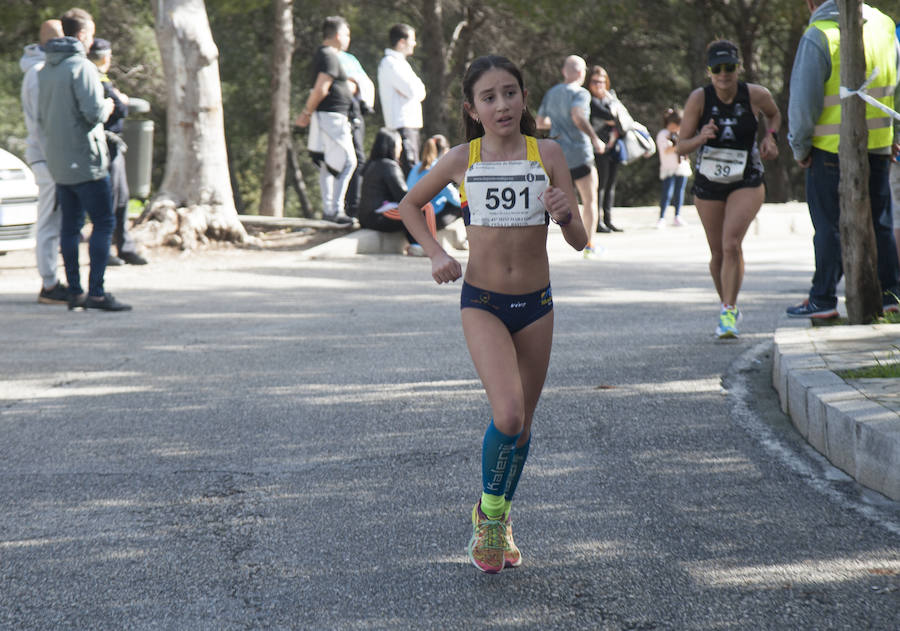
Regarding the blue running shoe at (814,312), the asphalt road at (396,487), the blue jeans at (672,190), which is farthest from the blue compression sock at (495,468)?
the blue jeans at (672,190)

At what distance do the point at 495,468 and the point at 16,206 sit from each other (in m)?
9.10

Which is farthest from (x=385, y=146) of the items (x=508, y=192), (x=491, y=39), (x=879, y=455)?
(x=491, y=39)

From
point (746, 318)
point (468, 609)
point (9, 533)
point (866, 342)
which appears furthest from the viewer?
point (746, 318)

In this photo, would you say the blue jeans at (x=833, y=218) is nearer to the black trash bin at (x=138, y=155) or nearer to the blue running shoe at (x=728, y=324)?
the blue running shoe at (x=728, y=324)

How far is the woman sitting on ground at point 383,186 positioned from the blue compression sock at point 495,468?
905 cm

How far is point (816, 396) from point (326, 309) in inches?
202

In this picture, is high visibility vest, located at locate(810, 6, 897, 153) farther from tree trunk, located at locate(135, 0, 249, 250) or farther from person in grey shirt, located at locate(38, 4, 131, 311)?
tree trunk, located at locate(135, 0, 249, 250)

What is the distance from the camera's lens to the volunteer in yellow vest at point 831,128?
728 cm

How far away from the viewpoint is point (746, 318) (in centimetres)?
888

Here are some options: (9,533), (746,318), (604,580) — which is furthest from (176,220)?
(604,580)

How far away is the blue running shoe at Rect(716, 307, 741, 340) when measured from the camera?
785 cm

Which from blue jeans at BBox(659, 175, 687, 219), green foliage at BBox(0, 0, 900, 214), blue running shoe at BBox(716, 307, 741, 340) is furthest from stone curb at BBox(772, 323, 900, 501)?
green foliage at BBox(0, 0, 900, 214)

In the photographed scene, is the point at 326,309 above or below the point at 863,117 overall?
below

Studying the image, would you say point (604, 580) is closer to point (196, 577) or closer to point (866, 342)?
point (196, 577)
